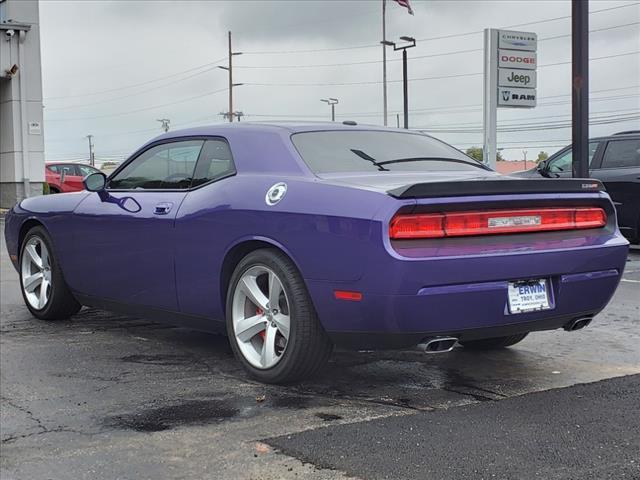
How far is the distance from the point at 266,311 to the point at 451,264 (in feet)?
3.76

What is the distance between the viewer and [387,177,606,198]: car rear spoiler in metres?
3.75

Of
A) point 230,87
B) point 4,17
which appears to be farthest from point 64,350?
point 230,87

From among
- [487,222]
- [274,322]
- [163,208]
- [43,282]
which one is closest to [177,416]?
[274,322]

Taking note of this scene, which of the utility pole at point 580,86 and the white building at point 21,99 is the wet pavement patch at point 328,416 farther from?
the white building at point 21,99

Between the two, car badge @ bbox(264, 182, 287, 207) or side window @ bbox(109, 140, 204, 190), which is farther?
side window @ bbox(109, 140, 204, 190)

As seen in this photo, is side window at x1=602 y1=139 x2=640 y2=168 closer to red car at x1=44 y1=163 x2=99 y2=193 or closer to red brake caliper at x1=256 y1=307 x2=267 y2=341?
red brake caliper at x1=256 y1=307 x2=267 y2=341

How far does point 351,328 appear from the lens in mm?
3916

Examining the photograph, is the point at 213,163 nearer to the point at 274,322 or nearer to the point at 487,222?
the point at 274,322

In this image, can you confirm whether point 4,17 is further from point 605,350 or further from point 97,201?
point 605,350

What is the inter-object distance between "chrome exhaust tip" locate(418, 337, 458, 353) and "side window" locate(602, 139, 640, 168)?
26.9 feet

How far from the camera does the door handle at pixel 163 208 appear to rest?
4.95 m

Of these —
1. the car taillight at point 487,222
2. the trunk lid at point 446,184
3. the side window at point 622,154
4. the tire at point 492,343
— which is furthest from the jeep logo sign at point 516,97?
the car taillight at point 487,222

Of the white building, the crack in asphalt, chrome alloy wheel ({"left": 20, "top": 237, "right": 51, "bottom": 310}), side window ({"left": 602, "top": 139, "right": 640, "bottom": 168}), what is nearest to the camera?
the crack in asphalt

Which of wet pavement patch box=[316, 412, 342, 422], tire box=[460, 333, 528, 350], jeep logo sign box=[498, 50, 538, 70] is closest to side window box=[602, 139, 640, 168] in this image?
jeep logo sign box=[498, 50, 538, 70]
